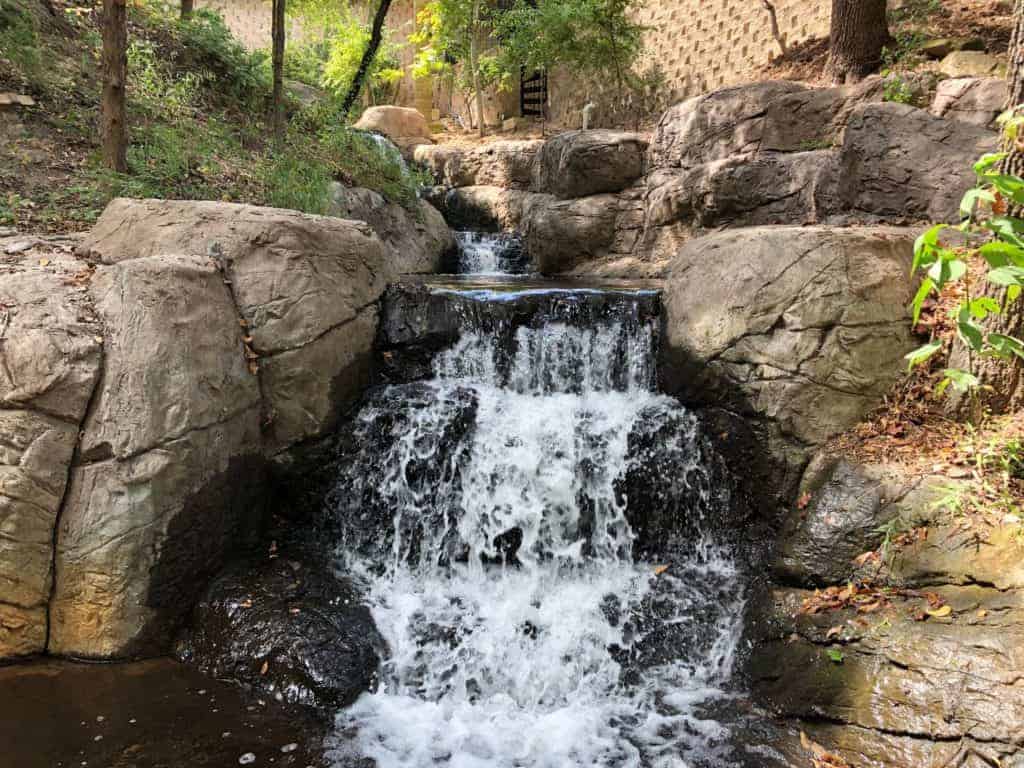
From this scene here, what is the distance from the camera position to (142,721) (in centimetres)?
362

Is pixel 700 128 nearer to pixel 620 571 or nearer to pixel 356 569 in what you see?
pixel 620 571

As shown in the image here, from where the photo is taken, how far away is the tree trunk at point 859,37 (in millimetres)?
8664

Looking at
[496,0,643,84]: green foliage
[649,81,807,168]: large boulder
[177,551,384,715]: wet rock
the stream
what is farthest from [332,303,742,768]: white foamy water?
[496,0,643,84]: green foliage

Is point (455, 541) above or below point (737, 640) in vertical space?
above

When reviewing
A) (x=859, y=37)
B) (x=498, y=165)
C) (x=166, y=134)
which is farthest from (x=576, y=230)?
(x=166, y=134)

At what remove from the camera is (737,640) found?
449 centimetres

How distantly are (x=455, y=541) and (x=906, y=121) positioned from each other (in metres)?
6.49

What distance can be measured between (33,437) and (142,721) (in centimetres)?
183

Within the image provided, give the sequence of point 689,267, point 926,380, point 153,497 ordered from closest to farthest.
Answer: point 153,497
point 926,380
point 689,267

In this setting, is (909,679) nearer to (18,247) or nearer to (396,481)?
(396,481)

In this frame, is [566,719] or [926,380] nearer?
[566,719]

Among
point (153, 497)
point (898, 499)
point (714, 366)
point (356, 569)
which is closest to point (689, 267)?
point (714, 366)

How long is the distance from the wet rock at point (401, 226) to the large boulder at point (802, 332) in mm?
5408

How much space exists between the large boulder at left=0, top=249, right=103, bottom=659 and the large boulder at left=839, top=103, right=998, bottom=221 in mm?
7640
